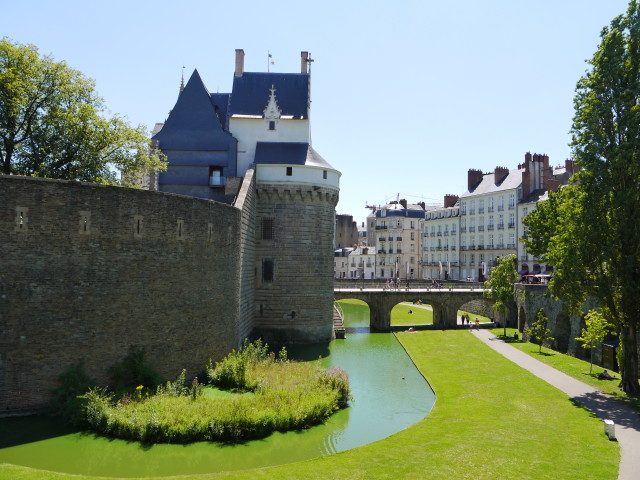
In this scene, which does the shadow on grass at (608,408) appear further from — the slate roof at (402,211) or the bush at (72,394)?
the slate roof at (402,211)

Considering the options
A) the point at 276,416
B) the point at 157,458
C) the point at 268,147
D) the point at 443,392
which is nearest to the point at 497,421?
the point at 443,392

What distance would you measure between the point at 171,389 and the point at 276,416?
13.2 ft

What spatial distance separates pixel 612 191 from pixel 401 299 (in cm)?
2572

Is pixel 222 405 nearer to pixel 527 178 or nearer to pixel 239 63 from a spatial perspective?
pixel 239 63

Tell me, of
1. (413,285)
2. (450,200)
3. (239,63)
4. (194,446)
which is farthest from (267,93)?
(450,200)

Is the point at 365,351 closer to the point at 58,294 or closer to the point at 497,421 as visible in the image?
the point at 497,421

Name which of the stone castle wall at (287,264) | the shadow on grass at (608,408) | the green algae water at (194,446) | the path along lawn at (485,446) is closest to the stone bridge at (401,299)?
the stone castle wall at (287,264)

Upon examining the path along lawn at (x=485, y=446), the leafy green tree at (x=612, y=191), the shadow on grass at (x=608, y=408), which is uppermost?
the leafy green tree at (x=612, y=191)

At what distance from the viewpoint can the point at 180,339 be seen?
21.7 meters

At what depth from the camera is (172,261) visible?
2141 centimetres

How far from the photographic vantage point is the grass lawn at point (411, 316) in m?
52.8

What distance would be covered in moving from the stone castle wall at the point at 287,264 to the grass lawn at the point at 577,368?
13993mm

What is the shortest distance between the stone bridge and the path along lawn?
21.3m

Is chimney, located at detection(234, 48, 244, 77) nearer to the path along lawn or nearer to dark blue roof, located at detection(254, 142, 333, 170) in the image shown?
dark blue roof, located at detection(254, 142, 333, 170)
